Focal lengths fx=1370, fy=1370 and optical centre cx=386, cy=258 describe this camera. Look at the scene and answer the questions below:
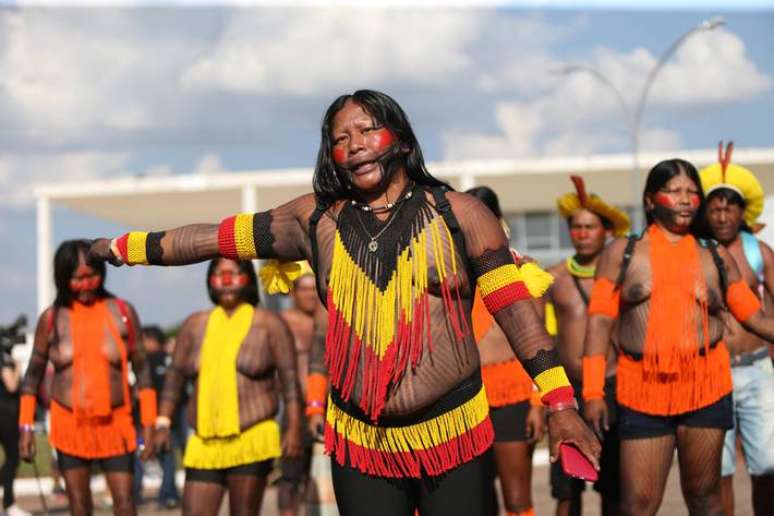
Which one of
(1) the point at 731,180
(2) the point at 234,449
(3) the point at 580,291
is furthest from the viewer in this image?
(3) the point at 580,291

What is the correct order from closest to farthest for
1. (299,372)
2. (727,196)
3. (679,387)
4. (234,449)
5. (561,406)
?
(561,406)
(679,387)
(234,449)
(727,196)
(299,372)

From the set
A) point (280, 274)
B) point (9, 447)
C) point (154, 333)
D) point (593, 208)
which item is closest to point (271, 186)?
point (154, 333)

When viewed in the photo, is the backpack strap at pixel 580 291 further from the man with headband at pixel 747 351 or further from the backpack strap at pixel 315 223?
the backpack strap at pixel 315 223

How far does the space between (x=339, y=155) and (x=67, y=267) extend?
4.33m

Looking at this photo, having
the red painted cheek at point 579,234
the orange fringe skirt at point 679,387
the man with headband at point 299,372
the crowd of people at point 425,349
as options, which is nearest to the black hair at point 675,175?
the crowd of people at point 425,349

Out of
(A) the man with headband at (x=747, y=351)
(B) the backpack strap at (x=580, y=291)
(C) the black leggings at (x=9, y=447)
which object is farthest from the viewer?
(C) the black leggings at (x=9, y=447)

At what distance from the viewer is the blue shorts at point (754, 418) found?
8141mm

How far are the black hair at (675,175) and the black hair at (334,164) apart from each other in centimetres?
258

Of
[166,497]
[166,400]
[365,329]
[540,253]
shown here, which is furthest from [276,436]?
[540,253]

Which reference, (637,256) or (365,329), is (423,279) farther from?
(637,256)

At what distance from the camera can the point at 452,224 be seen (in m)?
4.59

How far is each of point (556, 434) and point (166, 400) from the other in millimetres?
4576

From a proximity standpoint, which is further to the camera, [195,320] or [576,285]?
[576,285]

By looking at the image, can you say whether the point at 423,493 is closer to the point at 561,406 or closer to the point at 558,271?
the point at 561,406
